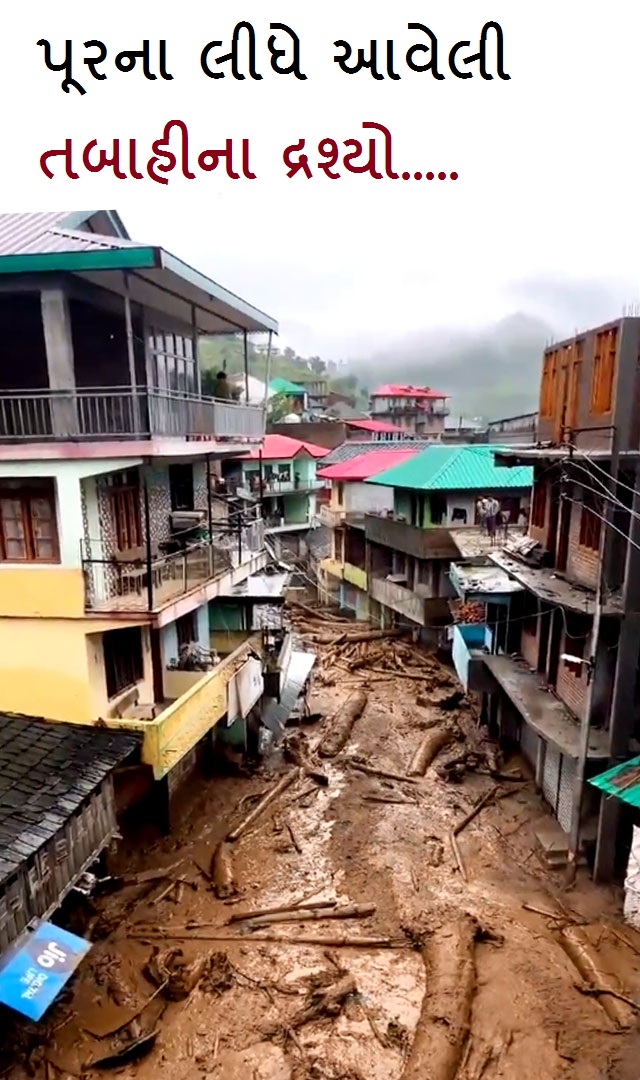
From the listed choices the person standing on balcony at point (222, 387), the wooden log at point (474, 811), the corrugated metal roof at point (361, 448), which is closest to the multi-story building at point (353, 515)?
the corrugated metal roof at point (361, 448)

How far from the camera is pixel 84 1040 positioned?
412 inches

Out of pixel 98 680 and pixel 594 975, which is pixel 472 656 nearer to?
pixel 594 975

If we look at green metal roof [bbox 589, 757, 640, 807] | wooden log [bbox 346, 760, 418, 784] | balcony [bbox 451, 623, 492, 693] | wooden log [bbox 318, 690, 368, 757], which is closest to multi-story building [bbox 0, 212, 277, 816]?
wooden log [bbox 346, 760, 418, 784]

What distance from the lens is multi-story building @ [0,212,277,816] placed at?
1265cm

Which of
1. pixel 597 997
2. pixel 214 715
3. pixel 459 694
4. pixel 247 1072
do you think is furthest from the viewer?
pixel 459 694

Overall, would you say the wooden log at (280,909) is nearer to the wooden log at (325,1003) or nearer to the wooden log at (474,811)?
the wooden log at (325,1003)

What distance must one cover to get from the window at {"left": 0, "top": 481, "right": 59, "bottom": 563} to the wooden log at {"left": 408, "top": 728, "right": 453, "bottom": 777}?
42.3ft

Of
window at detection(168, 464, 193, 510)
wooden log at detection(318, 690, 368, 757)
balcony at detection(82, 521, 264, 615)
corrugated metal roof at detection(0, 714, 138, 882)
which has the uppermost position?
window at detection(168, 464, 193, 510)

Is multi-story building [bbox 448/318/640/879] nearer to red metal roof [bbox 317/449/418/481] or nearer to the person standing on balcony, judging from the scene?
the person standing on balcony

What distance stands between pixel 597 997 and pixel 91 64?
15.3 meters

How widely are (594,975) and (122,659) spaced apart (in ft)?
38.2

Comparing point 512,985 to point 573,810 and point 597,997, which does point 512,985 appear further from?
point 573,810

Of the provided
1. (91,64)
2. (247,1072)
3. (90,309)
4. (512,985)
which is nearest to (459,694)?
(512,985)

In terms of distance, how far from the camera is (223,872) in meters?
14.7
